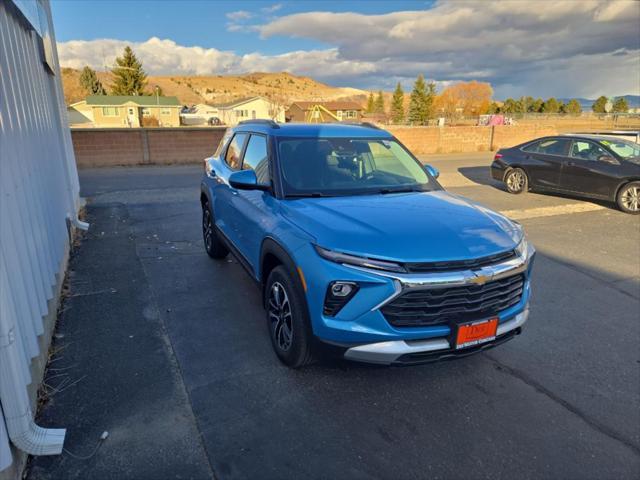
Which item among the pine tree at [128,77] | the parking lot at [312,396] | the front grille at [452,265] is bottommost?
the parking lot at [312,396]

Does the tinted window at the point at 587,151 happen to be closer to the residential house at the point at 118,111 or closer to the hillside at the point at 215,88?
the residential house at the point at 118,111

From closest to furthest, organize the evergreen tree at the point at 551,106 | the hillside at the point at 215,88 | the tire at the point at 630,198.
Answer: the tire at the point at 630,198 < the evergreen tree at the point at 551,106 < the hillside at the point at 215,88

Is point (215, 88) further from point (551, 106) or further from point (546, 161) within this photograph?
point (546, 161)

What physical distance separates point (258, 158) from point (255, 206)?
596 millimetres

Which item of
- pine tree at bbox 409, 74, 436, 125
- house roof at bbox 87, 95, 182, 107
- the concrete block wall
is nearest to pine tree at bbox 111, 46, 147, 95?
house roof at bbox 87, 95, 182, 107

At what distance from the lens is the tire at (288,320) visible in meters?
2.96

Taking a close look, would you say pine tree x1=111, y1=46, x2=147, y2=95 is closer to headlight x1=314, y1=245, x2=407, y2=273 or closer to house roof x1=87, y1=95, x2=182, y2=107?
house roof x1=87, y1=95, x2=182, y2=107

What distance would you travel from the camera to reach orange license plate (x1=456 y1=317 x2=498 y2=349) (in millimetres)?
2734

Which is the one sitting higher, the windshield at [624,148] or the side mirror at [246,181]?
the side mirror at [246,181]

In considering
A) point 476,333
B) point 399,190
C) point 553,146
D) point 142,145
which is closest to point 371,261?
point 476,333

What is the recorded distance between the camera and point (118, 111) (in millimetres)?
66438

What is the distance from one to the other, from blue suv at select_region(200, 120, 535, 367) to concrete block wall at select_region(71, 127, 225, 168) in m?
15.2

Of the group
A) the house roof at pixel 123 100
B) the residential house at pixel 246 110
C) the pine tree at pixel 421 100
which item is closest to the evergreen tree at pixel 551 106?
the pine tree at pixel 421 100

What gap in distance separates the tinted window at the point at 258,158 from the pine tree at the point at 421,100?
229ft
